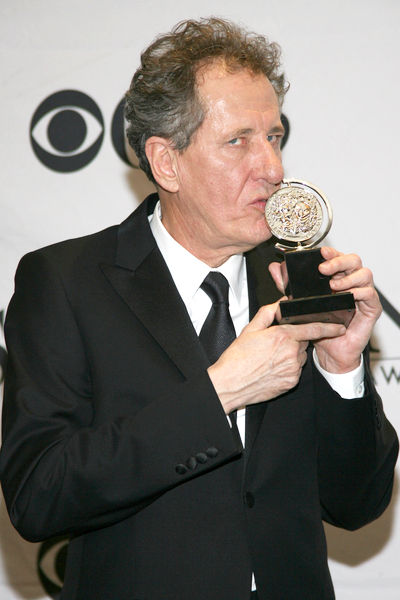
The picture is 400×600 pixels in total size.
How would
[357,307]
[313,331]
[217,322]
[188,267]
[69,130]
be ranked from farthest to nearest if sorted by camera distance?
[69,130] < [188,267] < [217,322] < [357,307] < [313,331]

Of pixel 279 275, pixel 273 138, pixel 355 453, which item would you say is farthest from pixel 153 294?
pixel 355 453

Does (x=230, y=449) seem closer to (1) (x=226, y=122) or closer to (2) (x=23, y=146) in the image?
(1) (x=226, y=122)

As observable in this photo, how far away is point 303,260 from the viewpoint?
1770 mm

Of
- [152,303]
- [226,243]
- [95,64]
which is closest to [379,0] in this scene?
[95,64]

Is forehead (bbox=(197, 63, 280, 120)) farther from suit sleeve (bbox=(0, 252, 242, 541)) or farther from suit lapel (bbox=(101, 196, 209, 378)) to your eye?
suit sleeve (bbox=(0, 252, 242, 541))

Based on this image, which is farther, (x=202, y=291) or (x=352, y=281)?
(x=202, y=291)

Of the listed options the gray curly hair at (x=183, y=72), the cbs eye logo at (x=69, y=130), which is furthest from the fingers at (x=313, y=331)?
the cbs eye logo at (x=69, y=130)

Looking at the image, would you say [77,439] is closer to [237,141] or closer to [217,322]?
[217,322]

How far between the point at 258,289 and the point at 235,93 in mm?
519

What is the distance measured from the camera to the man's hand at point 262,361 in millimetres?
1750

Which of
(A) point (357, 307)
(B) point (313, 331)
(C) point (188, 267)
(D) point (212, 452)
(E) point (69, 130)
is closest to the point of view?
(D) point (212, 452)

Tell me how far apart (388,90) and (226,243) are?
1.47 m

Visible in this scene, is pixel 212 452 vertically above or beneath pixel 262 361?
beneath

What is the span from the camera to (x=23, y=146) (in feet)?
10.4
